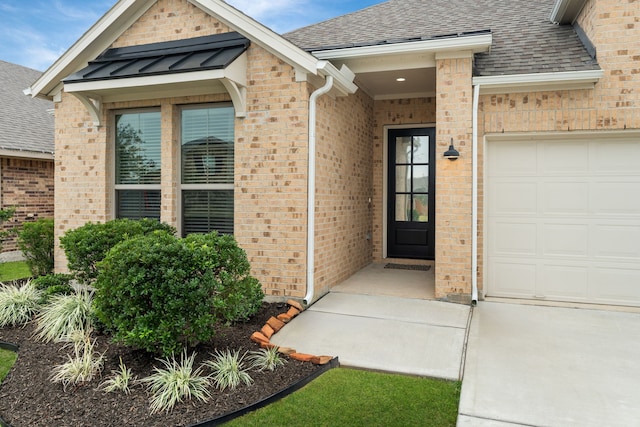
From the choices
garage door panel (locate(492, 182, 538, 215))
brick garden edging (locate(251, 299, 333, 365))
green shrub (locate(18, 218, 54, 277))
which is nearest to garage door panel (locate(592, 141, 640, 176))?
garage door panel (locate(492, 182, 538, 215))

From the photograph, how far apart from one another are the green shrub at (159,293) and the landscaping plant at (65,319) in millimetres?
1207

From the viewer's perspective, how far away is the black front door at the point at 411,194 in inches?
336

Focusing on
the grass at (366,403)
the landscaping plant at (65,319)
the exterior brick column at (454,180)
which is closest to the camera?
the grass at (366,403)

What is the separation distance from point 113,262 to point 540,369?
13.3 feet

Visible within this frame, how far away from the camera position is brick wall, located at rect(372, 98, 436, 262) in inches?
328

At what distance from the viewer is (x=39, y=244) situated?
754 centimetres

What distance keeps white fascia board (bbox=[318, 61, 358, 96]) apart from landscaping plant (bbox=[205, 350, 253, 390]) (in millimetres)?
3611

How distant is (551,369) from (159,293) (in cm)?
363

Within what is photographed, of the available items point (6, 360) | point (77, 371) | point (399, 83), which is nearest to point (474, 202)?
point (399, 83)

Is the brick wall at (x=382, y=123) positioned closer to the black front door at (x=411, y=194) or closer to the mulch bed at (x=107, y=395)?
the black front door at (x=411, y=194)

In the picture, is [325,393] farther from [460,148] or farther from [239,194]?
[460,148]

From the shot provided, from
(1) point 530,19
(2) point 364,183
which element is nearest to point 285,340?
(2) point 364,183

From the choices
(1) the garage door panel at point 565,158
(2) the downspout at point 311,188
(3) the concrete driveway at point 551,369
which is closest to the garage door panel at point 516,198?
(1) the garage door panel at point 565,158

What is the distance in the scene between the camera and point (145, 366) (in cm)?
409
